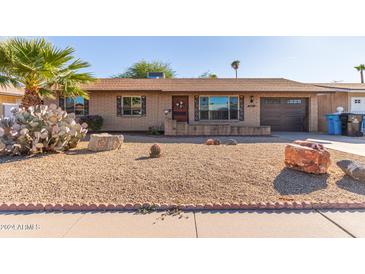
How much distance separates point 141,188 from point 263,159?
11.4ft

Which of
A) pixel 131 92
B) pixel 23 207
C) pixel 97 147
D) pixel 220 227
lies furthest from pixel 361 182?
pixel 131 92

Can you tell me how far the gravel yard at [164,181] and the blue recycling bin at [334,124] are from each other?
31.2 feet

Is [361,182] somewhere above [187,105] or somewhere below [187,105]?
below

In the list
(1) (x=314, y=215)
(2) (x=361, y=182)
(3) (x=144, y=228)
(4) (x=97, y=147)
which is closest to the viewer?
(3) (x=144, y=228)

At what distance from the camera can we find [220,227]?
303 centimetres

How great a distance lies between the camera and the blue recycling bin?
1320cm

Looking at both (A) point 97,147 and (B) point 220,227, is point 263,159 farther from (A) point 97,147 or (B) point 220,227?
(A) point 97,147

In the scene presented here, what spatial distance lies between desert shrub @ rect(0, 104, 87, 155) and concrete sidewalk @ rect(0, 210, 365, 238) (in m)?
3.31

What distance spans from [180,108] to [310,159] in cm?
1010

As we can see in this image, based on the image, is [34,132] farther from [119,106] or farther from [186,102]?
[186,102]

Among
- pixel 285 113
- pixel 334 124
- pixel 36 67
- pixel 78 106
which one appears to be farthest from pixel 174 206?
pixel 285 113

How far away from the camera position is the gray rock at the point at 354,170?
178 inches

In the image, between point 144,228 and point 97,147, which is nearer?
point 144,228

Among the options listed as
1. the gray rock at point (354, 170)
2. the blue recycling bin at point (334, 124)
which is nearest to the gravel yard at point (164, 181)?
the gray rock at point (354, 170)
